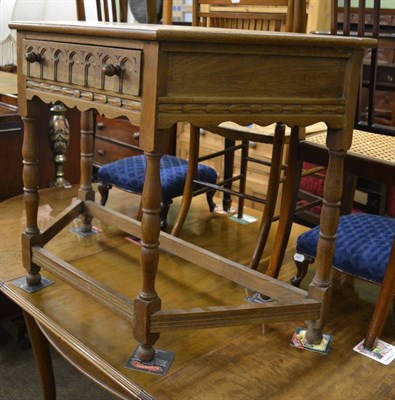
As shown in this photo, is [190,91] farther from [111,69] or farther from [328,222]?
[328,222]

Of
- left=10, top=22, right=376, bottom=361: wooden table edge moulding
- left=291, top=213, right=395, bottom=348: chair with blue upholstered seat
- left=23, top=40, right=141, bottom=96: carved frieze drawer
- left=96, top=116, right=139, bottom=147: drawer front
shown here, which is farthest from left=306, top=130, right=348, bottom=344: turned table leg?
left=96, top=116, right=139, bottom=147: drawer front

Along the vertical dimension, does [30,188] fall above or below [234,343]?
above

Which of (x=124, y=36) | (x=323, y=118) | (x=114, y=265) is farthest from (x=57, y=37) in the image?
(x=114, y=265)

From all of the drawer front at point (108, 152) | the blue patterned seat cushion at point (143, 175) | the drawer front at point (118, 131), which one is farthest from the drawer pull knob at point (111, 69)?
the drawer front at point (108, 152)

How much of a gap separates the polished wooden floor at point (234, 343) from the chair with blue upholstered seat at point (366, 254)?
0.44ft

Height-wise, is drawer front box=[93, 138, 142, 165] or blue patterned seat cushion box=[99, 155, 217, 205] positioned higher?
blue patterned seat cushion box=[99, 155, 217, 205]

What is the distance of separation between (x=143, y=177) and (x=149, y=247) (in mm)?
906

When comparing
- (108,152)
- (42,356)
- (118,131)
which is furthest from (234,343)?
(108,152)

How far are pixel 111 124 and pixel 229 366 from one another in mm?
2595

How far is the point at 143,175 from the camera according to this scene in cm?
200

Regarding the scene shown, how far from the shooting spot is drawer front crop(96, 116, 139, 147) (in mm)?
3480

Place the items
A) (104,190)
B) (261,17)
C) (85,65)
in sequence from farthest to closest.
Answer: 1. (104,190)
2. (261,17)
3. (85,65)

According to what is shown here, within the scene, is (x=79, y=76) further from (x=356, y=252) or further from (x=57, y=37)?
(x=356, y=252)

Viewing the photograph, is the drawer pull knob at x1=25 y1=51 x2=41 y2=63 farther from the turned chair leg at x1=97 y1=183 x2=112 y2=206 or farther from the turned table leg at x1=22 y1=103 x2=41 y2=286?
the turned chair leg at x1=97 y1=183 x2=112 y2=206
